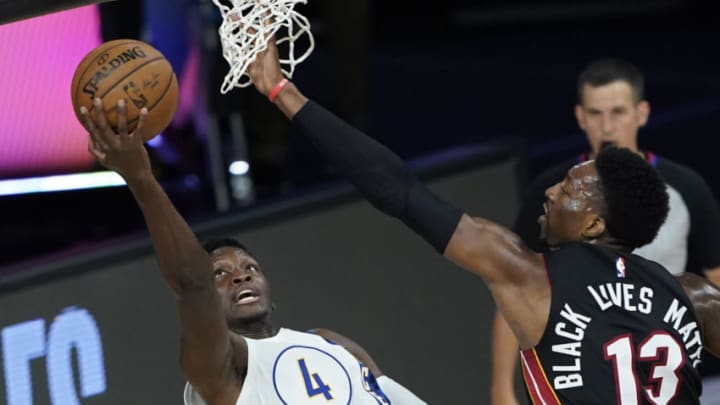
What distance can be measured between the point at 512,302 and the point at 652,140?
397 cm

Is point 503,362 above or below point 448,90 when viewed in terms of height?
below

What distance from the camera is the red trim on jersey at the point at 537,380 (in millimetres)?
4156

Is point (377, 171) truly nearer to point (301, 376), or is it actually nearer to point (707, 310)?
point (301, 376)

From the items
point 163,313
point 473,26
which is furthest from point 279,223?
point 473,26

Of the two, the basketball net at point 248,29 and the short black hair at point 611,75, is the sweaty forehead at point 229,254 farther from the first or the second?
the short black hair at point 611,75

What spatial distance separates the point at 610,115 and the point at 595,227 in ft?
5.54

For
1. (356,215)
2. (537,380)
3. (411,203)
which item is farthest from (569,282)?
(356,215)

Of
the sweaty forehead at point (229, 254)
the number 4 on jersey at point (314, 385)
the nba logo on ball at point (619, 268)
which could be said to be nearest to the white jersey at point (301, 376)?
the number 4 on jersey at point (314, 385)

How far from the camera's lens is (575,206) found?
14.0ft

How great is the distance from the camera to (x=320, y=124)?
4.06 m

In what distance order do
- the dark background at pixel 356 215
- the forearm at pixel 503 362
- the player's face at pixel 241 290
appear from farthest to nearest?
the dark background at pixel 356 215
the forearm at pixel 503 362
the player's face at pixel 241 290

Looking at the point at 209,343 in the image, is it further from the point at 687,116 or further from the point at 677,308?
the point at 687,116

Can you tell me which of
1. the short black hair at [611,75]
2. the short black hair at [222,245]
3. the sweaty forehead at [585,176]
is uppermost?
the short black hair at [611,75]

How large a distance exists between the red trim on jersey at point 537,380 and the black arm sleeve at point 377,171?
40cm
